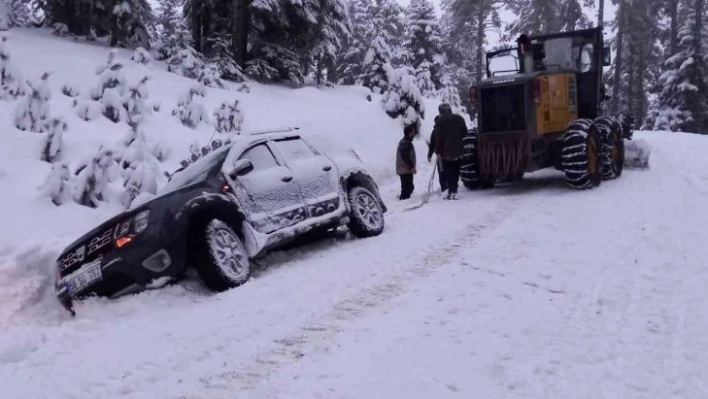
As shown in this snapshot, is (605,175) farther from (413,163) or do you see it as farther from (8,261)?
(8,261)

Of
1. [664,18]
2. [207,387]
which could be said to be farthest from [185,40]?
[664,18]

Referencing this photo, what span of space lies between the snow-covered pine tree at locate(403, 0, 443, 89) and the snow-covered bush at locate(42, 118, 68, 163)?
30636 millimetres

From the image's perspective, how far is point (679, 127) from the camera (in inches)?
1409

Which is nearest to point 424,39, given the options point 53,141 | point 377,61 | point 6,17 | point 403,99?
point 377,61

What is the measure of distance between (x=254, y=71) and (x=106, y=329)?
15.5 metres

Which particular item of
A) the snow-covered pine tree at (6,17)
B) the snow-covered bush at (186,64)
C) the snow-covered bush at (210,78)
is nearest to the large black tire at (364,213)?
the snow-covered bush at (210,78)

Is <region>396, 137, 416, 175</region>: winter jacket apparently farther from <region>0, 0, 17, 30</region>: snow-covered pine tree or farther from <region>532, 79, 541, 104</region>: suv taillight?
<region>0, 0, 17, 30</region>: snow-covered pine tree

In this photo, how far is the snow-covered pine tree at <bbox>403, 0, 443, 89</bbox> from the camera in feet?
127

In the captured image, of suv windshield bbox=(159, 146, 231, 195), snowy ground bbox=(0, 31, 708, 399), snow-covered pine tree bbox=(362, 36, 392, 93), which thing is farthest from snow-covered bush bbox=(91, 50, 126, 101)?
snow-covered pine tree bbox=(362, 36, 392, 93)

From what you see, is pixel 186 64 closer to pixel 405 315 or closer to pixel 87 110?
pixel 87 110

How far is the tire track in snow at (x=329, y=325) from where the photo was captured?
4.15 meters

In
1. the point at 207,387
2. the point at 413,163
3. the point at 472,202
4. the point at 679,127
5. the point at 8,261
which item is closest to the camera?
the point at 207,387

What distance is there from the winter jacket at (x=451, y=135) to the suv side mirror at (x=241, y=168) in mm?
5290

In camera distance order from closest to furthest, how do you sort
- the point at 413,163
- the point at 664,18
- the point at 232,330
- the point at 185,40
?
the point at 232,330, the point at 413,163, the point at 185,40, the point at 664,18
